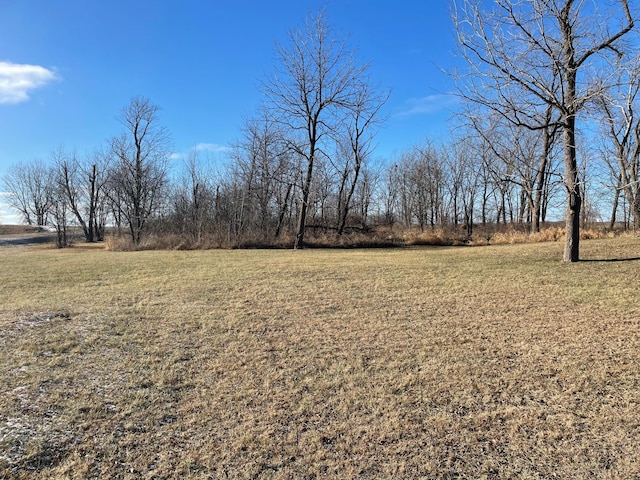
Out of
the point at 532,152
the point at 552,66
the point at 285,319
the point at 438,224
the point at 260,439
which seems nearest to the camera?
the point at 260,439

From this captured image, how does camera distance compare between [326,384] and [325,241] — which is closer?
[326,384]

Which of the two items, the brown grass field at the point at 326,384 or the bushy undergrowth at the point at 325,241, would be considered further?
the bushy undergrowth at the point at 325,241

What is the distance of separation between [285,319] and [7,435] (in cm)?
355

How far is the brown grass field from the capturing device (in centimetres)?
247

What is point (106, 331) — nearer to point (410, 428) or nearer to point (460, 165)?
point (410, 428)

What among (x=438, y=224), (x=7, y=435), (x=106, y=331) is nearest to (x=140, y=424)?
(x=7, y=435)

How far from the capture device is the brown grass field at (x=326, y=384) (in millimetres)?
2475

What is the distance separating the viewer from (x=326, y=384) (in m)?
3.60

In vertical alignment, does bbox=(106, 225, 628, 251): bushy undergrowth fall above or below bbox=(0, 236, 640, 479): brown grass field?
above

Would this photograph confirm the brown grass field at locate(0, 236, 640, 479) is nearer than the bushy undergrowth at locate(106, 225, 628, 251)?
Yes

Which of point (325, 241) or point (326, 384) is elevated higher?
point (325, 241)

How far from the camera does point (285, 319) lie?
5.85 m

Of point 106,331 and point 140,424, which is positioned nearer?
point 140,424

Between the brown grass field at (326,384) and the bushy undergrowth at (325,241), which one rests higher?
the bushy undergrowth at (325,241)
